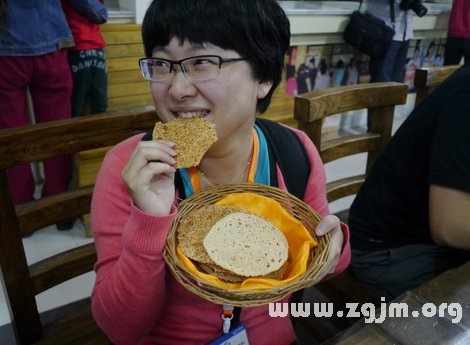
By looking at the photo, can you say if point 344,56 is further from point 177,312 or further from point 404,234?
point 177,312

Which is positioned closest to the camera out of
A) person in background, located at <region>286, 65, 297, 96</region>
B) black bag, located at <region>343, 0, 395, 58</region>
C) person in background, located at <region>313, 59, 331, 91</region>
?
black bag, located at <region>343, 0, 395, 58</region>

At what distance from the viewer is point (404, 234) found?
1.38 m

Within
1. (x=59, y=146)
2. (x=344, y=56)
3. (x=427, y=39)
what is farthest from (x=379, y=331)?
(x=427, y=39)

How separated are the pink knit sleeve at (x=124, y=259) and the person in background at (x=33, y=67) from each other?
1393 mm

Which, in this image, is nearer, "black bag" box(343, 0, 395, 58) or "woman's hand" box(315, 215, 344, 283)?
"woman's hand" box(315, 215, 344, 283)

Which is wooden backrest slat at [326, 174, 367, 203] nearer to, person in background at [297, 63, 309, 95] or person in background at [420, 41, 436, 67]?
person in background at [297, 63, 309, 95]

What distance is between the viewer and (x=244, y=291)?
708 millimetres

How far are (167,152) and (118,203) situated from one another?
23 cm

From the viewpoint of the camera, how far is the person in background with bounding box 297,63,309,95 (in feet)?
12.9

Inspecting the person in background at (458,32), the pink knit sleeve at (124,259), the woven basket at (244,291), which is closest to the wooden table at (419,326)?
the woven basket at (244,291)

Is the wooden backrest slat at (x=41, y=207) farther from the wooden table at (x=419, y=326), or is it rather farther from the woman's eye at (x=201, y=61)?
the wooden table at (x=419, y=326)

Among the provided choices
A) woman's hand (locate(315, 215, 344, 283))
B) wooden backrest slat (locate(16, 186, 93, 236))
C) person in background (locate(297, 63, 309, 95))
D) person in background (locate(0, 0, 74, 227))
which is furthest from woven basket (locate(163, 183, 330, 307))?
person in background (locate(297, 63, 309, 95))

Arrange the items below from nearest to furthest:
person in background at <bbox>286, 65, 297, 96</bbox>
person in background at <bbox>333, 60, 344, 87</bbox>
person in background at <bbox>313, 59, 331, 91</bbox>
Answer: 1. person in background at <bbox>286, 65, 297, 96</bbox>
2. person in background at <bbox>313, 59, 331, 91</bbox>
3. person in background at <bbox>333, 60, 344, 87</bbox>

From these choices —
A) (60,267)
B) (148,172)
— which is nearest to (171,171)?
(148,172)
